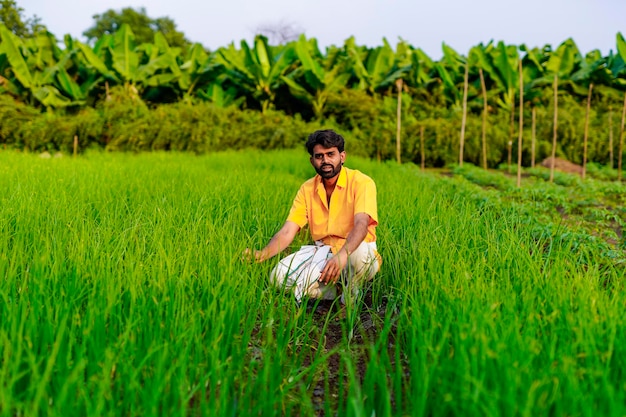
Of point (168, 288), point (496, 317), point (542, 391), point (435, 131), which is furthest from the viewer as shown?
point (435, 131)

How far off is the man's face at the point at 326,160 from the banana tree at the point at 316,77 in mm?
9807

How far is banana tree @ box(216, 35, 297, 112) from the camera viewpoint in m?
12.4

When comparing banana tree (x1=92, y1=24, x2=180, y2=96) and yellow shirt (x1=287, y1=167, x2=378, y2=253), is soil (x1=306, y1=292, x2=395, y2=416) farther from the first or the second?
banana tree (x1=92, y1=24, x2=180, y2=96)

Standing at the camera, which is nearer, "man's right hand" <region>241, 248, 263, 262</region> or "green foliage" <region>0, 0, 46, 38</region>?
"man's right hand" <region>241, 248, 263, 262</region>

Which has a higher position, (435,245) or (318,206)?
(318,206)

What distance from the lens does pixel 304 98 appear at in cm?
1270

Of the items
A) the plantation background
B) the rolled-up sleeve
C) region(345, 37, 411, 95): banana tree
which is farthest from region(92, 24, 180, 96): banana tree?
the rolled-up sleeve

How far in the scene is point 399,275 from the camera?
2.66 meters

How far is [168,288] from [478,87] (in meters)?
12.4

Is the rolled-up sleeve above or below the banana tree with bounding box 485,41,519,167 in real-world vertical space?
below

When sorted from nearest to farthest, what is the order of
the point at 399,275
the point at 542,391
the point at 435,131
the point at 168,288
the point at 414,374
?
the point at 542,391
the point at 414,374
the point at 168,288
the point at 399,275
the point at 435,131

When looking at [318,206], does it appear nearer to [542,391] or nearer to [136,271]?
[136,271]

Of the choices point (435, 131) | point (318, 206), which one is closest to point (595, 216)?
point (318, 206)

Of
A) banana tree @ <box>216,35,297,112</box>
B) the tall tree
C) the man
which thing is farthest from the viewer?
the tall tree
